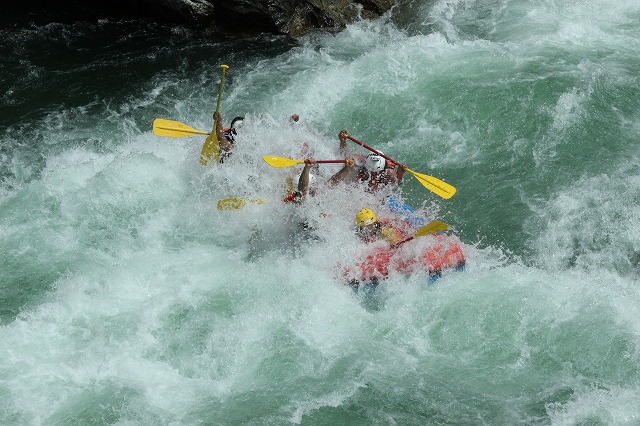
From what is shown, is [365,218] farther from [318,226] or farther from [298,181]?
[298,181]

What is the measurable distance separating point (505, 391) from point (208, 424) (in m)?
2.76

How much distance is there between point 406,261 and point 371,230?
1.83ft

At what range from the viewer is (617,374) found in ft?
Result: 22.6

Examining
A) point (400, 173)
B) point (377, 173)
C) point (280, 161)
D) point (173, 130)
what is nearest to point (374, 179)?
point (377, 173)

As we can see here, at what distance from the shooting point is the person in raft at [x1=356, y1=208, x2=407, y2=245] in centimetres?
812

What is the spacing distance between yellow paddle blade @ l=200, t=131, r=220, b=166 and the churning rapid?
0.18 metres

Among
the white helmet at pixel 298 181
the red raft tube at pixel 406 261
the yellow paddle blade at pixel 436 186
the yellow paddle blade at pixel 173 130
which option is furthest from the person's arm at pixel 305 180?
the yellow paddle blade at pixel 173 130

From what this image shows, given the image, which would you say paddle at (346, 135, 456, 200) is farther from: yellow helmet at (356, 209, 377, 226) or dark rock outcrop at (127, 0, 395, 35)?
dark rock outcrop at (127, 0, 395, 35)

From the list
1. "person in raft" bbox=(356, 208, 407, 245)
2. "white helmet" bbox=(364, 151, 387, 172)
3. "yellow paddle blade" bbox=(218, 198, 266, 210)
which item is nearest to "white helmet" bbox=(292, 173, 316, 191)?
"yellow paddle blade" bbox=(218, 198, 266, 210)

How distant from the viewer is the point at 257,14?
1257 cm

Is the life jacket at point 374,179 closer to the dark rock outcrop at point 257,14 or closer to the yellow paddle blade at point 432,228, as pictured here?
the yellow paddle blade at point 432,228

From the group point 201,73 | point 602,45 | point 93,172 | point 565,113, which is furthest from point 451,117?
point 93,172

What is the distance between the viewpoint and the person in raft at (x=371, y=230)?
26.7 ft

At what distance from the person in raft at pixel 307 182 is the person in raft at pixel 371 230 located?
0.75 meters
